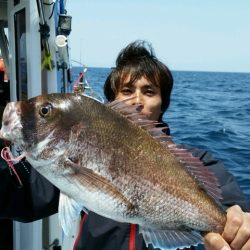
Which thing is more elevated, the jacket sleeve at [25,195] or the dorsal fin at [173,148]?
the dorsal fin at [173,148]

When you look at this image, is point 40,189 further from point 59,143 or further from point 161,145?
point 161,145

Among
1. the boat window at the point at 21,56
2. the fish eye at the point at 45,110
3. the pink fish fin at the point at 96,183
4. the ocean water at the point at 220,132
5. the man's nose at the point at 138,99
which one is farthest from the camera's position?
the ocean water at the point at 220,132

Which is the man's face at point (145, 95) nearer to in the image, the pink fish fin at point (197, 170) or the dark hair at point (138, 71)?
the dark hair at point (138, 71)

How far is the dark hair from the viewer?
2895 millimetres

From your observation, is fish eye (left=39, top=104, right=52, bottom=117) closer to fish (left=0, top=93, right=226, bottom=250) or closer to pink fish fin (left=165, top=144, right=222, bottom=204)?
fish (left=0, top=93, right=226, bottom=250)

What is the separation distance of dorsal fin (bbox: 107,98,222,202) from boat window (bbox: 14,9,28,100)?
2244 mm

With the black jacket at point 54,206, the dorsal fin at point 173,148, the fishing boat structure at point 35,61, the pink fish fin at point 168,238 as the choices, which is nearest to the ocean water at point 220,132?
the fishing boat structure at point 35,61

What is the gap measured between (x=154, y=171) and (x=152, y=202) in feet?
0.44

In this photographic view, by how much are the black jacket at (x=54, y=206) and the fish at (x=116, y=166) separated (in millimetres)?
563

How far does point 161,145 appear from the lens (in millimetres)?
1965

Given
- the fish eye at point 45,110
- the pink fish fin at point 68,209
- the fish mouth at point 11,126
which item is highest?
the fish eye at point 45,110

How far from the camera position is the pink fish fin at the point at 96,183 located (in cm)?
179

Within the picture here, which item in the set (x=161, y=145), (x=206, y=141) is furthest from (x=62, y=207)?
(x=206, y=141)

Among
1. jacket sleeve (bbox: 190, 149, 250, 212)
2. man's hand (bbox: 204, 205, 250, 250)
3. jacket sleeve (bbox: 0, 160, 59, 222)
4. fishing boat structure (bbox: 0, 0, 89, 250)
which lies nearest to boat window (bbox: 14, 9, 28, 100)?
fishing boat structure (bbox: 0, 0, 89, 250)
